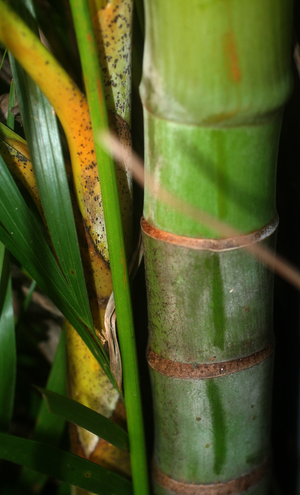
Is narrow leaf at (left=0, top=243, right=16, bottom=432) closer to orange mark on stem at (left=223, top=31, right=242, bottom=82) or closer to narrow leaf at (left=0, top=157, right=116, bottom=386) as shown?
narrow leaf at (left=0, top=157, right=116, bottom=386)

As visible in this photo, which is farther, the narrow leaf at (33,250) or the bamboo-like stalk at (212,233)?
the narrow leaf at (33,250)

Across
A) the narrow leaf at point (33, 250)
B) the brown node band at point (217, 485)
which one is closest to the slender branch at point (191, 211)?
the narrow leaf at point (33, 250)

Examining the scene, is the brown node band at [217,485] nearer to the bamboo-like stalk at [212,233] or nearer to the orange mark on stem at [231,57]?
the bamboo-like stalk at [212,233]

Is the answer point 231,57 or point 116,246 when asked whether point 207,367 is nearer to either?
point 116,246

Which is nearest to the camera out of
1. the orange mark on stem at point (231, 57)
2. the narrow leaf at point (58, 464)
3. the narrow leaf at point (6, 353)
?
the orange mark on stem at point (231, 57)

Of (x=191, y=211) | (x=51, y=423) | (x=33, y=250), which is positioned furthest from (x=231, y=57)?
(x=51, y=423)

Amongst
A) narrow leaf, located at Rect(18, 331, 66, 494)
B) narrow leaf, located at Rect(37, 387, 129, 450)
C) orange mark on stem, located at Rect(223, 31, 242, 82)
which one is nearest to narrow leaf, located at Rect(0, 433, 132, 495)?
narrow leaf, located at Rect(37, 387, 129, 450)
